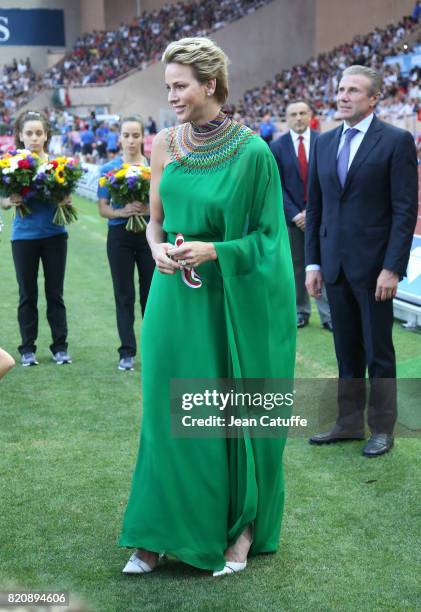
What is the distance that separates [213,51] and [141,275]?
13.1 feet

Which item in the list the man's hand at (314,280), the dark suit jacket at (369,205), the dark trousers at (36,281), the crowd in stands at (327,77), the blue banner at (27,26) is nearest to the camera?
the dark suit jacket at (369,205)

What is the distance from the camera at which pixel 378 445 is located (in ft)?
17.4

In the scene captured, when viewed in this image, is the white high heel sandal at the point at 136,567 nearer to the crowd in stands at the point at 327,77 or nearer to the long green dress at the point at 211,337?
the long green dress at the point at 211,337

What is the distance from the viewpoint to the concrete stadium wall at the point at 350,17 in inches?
1656

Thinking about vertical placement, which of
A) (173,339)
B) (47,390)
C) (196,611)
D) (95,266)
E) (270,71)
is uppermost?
(173,339)

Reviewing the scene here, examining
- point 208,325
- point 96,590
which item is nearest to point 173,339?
point 208,325

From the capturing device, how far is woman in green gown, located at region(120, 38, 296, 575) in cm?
353

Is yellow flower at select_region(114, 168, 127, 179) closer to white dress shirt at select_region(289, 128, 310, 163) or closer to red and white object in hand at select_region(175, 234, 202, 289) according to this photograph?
white dress shirt at select_region(289, 128, 310, 163)

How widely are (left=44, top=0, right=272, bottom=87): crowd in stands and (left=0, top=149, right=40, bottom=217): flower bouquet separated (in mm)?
45330

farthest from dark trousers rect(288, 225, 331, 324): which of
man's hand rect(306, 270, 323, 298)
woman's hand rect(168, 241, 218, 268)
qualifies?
woman's hand rect(168, 241, 218, 268)

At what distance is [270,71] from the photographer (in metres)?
49.7

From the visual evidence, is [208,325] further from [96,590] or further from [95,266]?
[95,266]

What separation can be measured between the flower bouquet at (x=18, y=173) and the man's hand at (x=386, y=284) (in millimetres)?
3176

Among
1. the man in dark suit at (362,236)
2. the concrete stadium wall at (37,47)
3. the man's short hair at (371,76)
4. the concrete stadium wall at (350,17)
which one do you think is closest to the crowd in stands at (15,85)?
the concrete stadium wall at (37,47)
